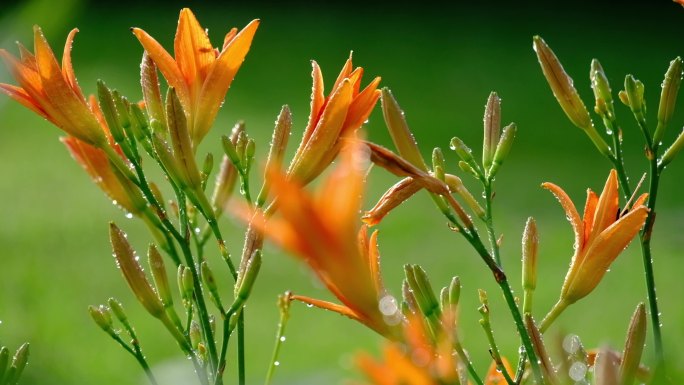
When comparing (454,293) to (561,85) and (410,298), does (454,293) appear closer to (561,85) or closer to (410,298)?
(410,298)

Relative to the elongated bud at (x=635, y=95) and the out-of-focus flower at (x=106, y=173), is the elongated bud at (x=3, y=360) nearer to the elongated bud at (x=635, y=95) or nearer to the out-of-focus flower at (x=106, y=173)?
→ the out-of-focus flower at (x=106, y=173)

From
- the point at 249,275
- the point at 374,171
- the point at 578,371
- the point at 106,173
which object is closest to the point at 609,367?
the point at 578,371

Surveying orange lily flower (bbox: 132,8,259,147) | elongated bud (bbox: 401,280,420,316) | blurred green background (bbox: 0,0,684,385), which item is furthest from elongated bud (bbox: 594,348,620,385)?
orange lily flower (bbox: 132,8,259,147)

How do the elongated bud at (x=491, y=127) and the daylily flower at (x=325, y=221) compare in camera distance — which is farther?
the elongated bud at (x=491, y=127)

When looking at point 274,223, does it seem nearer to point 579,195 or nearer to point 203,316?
point 203,316

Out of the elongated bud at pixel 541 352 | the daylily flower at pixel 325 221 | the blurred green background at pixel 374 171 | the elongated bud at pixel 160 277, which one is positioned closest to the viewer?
the daylily flower at pixel 325 221

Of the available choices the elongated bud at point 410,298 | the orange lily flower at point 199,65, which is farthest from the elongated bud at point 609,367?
the orange lily flower at point 199,65

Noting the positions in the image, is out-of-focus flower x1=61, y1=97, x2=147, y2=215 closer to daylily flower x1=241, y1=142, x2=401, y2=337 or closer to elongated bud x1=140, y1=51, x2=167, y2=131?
elongated bud x1=140, y1=51, x2=167, y2=131
